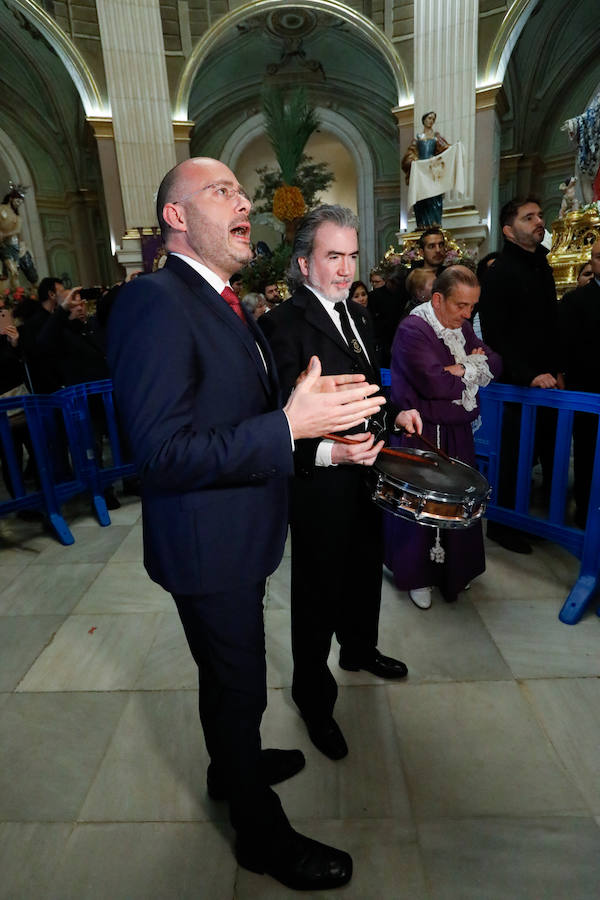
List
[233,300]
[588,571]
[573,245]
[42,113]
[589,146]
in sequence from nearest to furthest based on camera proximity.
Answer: [233,300] → [588,571] → [573,245] → [589,146] → [42,113]

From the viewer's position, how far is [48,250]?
16219 millimetres

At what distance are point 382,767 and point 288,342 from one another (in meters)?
1.61

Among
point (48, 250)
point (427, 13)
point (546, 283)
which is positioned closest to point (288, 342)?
point (546, 283)

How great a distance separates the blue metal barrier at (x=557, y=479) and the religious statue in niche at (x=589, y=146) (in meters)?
5.10

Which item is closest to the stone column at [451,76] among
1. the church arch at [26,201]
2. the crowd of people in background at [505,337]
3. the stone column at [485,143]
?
the stone column at [485,143]

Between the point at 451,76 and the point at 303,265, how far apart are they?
38.1 feet

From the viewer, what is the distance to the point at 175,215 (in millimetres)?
1247

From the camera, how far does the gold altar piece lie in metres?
6.28

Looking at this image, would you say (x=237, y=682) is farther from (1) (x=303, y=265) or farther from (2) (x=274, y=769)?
(1) (x=303, y=265)

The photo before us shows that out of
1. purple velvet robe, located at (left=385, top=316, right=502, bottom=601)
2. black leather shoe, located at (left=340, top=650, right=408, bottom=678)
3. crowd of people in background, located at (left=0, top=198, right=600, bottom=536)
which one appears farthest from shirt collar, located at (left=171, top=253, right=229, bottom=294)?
black leather shoe, located at (left=340, top=650, right=408, bottom=678)

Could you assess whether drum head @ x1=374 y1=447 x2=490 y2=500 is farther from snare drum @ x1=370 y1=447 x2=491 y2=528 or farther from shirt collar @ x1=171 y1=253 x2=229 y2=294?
shirt collar @ x1=171 y1=253 x2=229 y2=294

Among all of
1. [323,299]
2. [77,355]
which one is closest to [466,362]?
[323,299]

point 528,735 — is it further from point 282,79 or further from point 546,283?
point 282,79

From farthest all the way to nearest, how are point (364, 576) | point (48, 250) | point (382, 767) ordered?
point (48, 250), point (364, 576), point (382, 767)
